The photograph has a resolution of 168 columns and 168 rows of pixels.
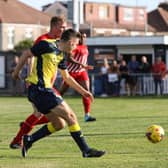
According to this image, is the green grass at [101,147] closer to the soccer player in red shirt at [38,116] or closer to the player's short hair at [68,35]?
the soccer player in red shirt at [38,116]

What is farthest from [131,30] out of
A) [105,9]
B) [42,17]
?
[42,17]

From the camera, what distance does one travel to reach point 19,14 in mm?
90125

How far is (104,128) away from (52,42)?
16.6 feet

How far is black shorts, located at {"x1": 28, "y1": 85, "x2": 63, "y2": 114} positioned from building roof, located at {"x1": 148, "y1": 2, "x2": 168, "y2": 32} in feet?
318

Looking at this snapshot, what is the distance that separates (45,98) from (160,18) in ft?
334

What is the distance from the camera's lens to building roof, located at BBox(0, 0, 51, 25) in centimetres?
8844

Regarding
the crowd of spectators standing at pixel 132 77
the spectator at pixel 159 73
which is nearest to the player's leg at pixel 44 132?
the spectator at pixel 159 73

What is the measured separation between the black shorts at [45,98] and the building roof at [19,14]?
78.9 m

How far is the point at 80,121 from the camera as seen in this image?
16469 millimetres

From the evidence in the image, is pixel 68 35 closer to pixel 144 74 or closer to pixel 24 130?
pixel 24 130

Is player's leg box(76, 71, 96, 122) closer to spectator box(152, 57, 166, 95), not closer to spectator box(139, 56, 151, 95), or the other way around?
spectator box(152, 57, 166, 95)

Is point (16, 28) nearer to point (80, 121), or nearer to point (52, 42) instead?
point (80, 121)

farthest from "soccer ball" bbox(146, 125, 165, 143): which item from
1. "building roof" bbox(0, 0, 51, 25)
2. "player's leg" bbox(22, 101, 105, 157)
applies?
"building roof" bbox(0, 0, 51, 25)

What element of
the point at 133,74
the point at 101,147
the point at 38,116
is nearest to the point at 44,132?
the point at 38,116
